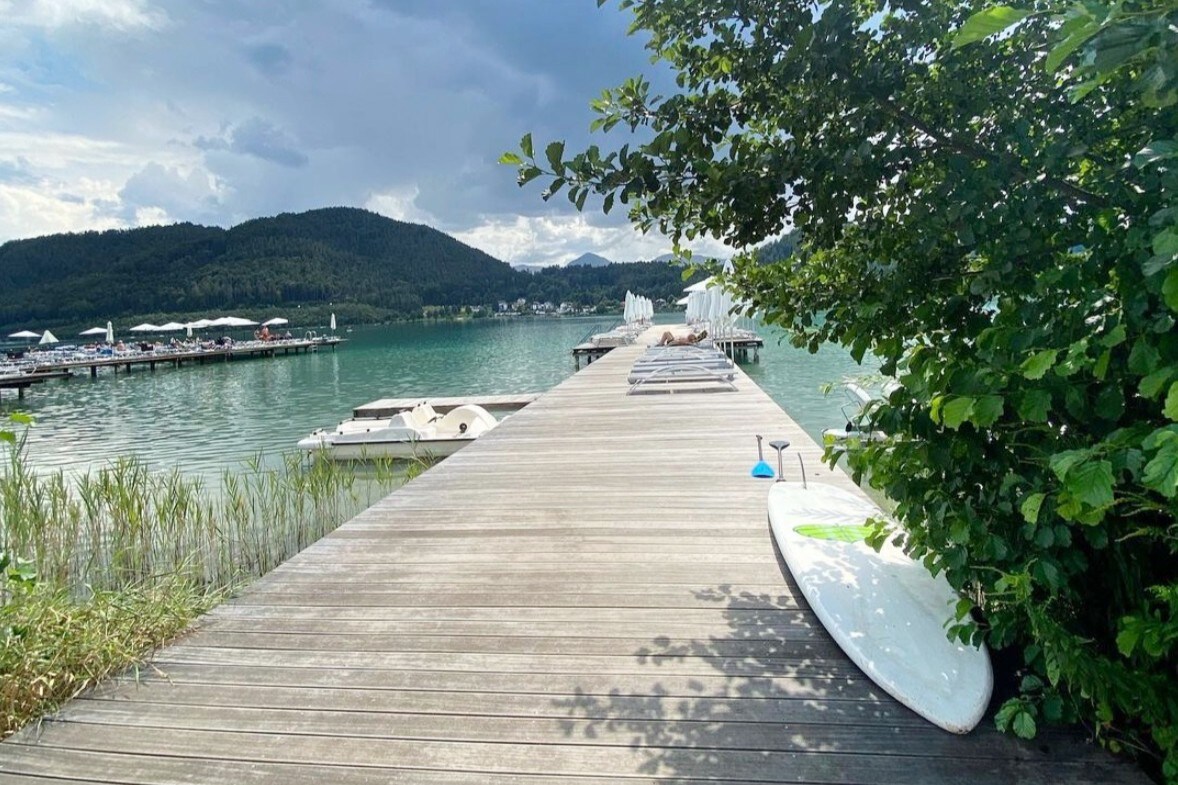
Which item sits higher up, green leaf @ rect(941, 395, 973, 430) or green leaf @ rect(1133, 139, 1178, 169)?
green leaf @ rect(1133, 139, 1178, 169)

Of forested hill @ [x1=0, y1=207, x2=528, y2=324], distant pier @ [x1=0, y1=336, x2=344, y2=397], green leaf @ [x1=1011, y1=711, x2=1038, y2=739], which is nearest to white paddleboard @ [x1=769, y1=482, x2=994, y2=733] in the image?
green leaf @ [x1=1011, y1=711, x2=1038, y2=739]

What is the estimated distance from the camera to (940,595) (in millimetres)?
2596

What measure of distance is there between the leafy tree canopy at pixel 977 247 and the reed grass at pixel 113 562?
251cm

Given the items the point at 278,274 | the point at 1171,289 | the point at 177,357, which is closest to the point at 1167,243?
the point at 1171,289

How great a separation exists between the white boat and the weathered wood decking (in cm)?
691

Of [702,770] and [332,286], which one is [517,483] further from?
[332,286]

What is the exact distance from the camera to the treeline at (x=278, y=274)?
8775 centimetres

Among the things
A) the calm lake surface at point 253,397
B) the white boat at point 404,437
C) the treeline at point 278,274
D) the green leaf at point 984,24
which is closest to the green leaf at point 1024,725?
the green leaf at point 984,24

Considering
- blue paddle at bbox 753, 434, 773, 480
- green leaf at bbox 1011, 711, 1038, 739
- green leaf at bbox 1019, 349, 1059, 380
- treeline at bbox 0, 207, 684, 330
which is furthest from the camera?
treeline at bbox 0, 207, 684, 330

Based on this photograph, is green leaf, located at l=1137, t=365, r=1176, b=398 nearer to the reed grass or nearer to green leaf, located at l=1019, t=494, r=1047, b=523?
green leaf, located at l=1019, t=494, r=1047, b=523

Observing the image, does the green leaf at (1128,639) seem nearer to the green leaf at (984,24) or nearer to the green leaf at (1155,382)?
the green leaf at (1155,382)

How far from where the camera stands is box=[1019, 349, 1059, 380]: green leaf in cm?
128

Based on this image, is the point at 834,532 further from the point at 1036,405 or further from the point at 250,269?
the point at 250,269

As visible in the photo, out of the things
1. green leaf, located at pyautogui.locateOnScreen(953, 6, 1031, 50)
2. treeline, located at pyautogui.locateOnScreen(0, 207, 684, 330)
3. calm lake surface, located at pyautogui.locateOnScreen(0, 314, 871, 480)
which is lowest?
calm lake surface, located at pyautogui.locateOnScreen(0, 314, 871, 480)
